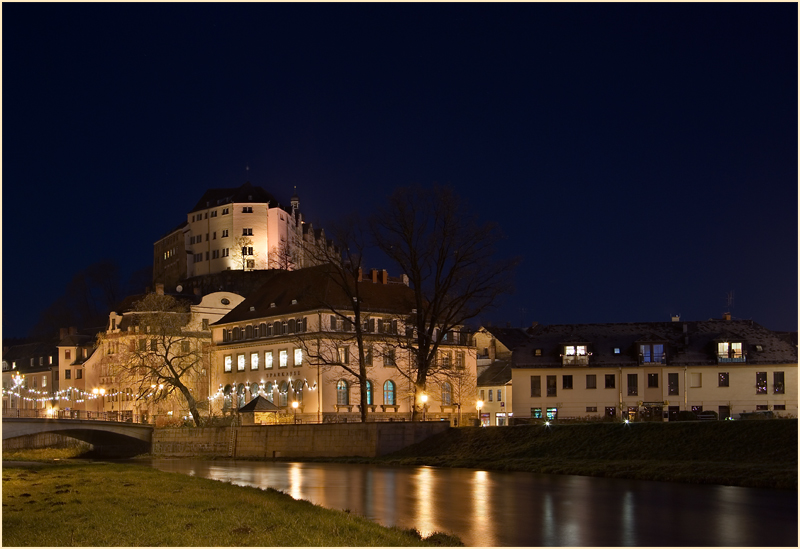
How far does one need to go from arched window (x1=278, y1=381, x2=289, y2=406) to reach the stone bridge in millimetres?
10898

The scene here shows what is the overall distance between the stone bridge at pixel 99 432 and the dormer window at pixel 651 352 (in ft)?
119

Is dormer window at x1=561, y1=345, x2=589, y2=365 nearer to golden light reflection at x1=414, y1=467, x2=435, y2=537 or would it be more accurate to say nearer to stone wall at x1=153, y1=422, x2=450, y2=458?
stone wall at x1=153, y1=422, x2=450, y2=458

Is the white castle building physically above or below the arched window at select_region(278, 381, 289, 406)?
above

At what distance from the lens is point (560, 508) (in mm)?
26391

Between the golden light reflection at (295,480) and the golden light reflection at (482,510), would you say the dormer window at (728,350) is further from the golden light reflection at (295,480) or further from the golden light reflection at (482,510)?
the golden light reflection at (482,510)

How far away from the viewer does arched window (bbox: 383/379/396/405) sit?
78.2 metres

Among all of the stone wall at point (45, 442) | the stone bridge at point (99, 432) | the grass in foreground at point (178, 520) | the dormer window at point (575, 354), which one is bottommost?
the stone wall at point (45, 442)

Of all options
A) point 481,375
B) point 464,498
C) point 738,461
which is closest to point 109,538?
point 464,498

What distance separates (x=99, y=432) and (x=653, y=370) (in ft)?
134

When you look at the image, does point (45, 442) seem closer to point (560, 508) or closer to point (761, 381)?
point (761, 381)

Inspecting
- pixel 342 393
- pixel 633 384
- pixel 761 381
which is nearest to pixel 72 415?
pixel 342 393

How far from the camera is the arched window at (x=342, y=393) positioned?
76.7 metres

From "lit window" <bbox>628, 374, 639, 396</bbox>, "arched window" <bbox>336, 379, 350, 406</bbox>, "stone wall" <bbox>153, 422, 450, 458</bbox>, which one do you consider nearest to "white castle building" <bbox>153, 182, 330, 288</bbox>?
"arched window" <bbox>336, 379, 350, 406</bbox>

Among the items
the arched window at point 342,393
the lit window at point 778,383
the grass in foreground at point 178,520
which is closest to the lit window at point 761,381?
the lit window at point 778,383
